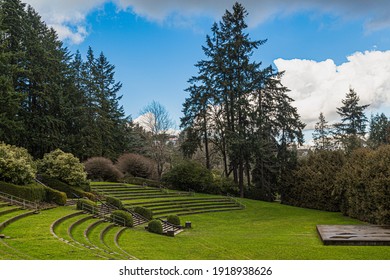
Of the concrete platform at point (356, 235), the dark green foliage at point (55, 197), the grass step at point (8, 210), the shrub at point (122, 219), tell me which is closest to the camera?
the concrete platform at point (356, 235)

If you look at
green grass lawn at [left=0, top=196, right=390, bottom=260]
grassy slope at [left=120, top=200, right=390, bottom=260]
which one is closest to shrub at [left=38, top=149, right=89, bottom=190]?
green grass lawn at [left=0, top=196, right=390, bottom=260]

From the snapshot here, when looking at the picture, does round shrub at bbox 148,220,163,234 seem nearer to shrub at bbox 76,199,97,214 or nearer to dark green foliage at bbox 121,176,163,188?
shrub at bbox 76,199,97,214

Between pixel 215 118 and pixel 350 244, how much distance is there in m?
26.9

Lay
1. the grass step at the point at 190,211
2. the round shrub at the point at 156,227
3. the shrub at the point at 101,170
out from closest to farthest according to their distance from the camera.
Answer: the round shrub at the point at 156,227 < the grass step at the point at 190,211 < the shrub at the point at 101,170

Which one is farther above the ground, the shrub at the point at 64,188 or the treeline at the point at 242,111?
the treeline at the point at 242,111

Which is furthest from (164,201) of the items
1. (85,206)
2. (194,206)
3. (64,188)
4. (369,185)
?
(369,185)

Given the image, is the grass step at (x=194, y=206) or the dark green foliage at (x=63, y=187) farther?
the grass step at (x=194, y=206)

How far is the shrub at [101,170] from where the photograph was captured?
120ft

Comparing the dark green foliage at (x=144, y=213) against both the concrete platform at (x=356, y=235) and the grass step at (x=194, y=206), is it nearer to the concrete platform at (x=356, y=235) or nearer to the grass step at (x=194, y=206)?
the grass step at (x=194, y=206)

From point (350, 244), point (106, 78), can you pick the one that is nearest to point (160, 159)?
point (106, 78)

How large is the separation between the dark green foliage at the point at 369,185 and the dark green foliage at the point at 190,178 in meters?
12.9

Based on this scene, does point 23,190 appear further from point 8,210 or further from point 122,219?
point 122,219

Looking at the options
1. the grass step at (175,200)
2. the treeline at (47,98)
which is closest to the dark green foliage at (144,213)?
the grass step at (175,200)

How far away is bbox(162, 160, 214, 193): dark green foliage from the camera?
36000mm
